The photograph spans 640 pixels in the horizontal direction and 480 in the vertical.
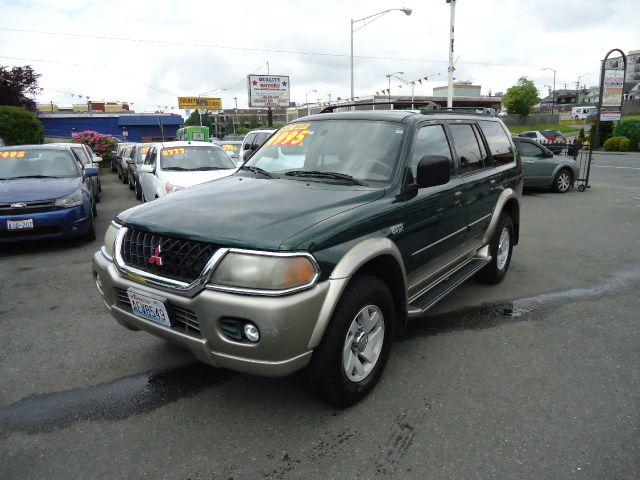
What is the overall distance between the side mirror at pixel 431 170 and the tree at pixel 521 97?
78.3 meters

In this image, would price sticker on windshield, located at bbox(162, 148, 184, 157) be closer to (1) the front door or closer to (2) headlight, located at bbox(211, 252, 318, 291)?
(1) the front door

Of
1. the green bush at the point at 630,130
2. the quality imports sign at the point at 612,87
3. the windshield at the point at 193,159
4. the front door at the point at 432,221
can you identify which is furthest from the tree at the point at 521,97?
the front door at the point at 432,221

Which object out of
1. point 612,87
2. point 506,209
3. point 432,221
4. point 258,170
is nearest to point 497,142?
point 506,209

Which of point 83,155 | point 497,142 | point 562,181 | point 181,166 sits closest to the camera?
point 497,142

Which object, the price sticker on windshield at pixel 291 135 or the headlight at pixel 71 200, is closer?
the price sticker on windshield at pixel 291 135

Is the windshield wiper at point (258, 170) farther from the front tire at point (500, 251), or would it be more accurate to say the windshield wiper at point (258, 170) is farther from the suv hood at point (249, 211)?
the front tire at point (500, 251)

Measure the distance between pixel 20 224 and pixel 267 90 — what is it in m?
37.4

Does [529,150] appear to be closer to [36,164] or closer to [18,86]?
[36,164]

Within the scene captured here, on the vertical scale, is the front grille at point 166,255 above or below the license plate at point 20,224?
above

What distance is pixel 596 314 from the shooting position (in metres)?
4.42

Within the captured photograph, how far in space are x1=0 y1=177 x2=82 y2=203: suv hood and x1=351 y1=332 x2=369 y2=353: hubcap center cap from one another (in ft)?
18.9

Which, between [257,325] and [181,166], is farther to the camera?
[181,166]

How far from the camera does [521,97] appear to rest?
72.0m

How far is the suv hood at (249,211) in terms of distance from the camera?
2.50 metres
